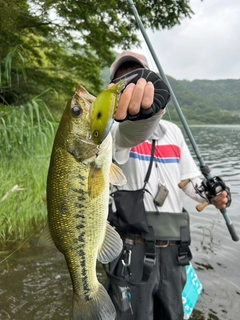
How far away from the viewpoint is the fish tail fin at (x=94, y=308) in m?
1.66

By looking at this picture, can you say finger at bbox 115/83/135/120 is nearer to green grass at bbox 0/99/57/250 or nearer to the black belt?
the black belt

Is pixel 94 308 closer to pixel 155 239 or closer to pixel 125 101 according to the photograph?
pixel 155 239

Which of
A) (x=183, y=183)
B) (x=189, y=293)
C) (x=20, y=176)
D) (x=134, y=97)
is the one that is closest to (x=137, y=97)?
(x=134, y=97)

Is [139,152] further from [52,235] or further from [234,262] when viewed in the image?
[234,262]

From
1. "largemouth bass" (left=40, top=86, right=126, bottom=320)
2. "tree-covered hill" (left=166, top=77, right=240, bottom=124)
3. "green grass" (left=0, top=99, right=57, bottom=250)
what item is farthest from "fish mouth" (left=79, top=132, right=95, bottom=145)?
"tree-covered hill" (left=166, top=77, right=240, bottom=124)

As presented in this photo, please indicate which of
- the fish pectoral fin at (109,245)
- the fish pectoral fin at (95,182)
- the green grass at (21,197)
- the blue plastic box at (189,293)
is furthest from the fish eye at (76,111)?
the green grass at (21,197)

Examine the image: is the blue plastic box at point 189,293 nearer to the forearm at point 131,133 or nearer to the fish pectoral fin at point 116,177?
the forearm at point 131,133

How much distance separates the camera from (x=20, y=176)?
215 inches

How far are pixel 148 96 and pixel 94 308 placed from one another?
3.86 ft

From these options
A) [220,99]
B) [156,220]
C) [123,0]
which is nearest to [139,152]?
[156,220]

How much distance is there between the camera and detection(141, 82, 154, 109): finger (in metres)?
1.34

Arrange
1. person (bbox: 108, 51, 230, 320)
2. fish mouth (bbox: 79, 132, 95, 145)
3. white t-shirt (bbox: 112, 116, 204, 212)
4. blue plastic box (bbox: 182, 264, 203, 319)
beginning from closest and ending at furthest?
1. fish mouth (bbox: 79, 132, 95, 145)
2. person (bbox: 108, 51, 230, 320)
3. white t-shirt (bbox: 112, 116, 204, 212)
4. blue plastic box (bbox: 182, 264, 203, 319)

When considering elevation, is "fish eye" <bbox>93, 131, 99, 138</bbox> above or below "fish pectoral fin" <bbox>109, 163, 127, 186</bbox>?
above

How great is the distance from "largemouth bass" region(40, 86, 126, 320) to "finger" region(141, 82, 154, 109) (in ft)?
0.76
